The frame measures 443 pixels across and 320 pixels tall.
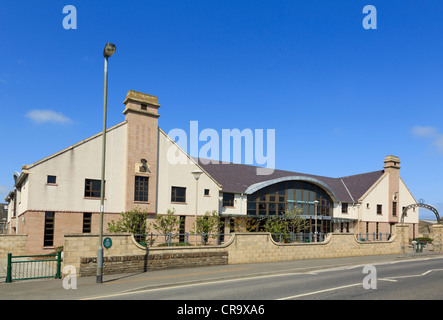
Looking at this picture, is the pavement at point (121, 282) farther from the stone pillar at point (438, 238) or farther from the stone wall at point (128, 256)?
the stone pillar at point (438, 238)

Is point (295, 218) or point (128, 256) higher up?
point (295, 218)

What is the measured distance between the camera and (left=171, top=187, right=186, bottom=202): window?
113 feet

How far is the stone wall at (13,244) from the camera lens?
28.5 meters

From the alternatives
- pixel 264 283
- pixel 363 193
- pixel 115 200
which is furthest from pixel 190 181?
pixel 363 193

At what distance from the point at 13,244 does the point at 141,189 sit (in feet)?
33.5

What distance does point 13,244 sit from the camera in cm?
Answer: 2862

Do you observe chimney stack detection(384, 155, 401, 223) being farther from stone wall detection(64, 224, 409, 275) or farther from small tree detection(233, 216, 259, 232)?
stone wall detection(64, 224, 409, 275)

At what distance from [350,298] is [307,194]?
118 feet

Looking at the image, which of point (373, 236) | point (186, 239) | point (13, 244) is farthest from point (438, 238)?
point (13, 244)

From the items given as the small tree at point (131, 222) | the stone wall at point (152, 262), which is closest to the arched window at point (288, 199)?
the small tree at point (131, 222)

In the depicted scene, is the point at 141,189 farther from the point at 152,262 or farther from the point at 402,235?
the point at 402,235
